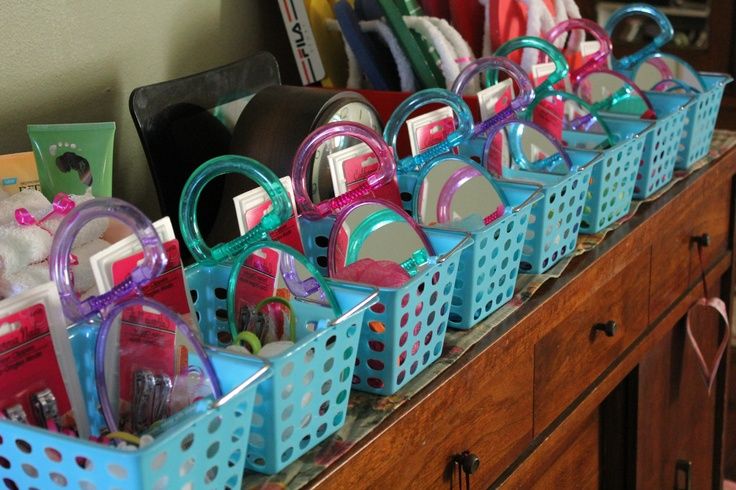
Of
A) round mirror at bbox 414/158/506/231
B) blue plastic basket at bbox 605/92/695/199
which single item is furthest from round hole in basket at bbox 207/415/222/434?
blue plastic basket at bbox 605/92/695/199

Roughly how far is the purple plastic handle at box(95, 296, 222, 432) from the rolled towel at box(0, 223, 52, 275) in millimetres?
170

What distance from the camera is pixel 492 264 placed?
42.8 inches

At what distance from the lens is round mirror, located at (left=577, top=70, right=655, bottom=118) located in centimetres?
151

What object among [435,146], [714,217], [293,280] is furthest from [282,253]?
[714,217]

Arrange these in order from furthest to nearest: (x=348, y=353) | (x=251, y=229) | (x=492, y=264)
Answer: (x=492, y=264), (x=251, y=229), (x=348, y=353)

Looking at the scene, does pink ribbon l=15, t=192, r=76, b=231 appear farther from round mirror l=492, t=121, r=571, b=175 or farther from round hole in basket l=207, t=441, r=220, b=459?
round mirror l=492, t=121, r=571, b=175

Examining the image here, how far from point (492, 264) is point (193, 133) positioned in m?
0.46

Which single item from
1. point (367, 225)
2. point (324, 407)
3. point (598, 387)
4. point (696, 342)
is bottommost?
point (696, 342)

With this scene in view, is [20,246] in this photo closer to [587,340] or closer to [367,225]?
[367,225]

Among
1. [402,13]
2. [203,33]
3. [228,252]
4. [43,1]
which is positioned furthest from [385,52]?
[228,252]

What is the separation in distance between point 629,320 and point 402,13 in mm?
604

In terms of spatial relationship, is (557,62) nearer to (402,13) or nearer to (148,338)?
(402,13)

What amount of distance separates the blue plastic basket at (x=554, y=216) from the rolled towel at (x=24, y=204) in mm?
545

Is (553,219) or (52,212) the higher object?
(52,212)
